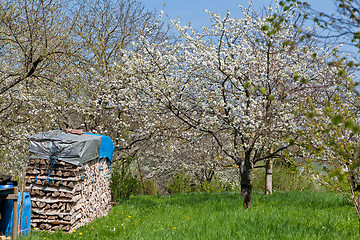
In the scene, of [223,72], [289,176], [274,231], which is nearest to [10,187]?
[274,231]

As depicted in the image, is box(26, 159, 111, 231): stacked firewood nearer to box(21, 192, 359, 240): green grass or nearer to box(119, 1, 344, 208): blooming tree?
box(21, 192, 359, 240): green grass

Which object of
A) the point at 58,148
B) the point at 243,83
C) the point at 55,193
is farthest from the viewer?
the point at 243,83

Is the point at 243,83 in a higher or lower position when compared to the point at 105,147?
higher

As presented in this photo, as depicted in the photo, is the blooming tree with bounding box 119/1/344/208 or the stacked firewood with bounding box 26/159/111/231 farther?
the blooming tree with bounding box 119/1/344/208

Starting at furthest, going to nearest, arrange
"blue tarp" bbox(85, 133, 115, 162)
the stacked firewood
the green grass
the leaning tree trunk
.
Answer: "blue tarp" bbox(85, 133, 115, 162), the leaning tree trunk, the stacked firewood, the green grass

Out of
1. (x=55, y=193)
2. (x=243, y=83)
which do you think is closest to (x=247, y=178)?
(x=243, y=83)

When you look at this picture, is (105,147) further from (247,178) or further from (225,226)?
(225,226)

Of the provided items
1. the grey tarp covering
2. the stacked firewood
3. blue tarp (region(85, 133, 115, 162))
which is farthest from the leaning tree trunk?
the grey tarp covering

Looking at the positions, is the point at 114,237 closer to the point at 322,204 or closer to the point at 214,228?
the point at 214,228

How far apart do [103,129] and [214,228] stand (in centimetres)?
734

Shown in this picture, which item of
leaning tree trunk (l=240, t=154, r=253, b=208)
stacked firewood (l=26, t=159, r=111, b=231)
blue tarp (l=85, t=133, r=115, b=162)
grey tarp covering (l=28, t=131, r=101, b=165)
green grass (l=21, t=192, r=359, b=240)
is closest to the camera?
green grass (l=21, t=192, r=359, b=240)

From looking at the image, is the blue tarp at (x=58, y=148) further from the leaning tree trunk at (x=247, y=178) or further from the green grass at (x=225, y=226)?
the leaning tree trunk at (x=247, y=178)

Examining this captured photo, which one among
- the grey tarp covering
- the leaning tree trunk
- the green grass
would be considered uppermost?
the grey tarp covering

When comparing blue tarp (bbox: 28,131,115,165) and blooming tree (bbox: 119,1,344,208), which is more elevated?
blooming tree (bbox: 119,1,344,208)
